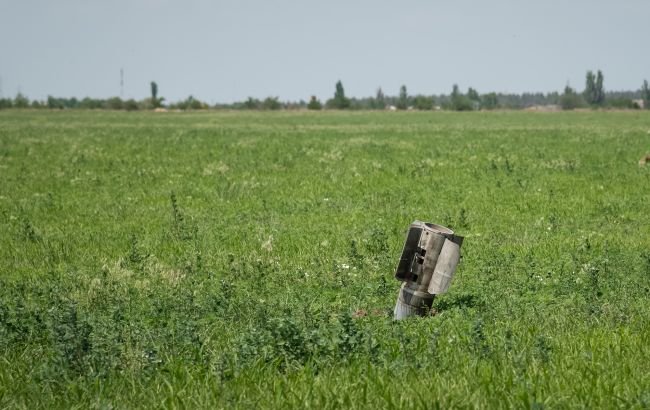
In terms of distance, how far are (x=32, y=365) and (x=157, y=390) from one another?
153 centimetres

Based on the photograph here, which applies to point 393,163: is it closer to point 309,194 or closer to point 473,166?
point 473,166

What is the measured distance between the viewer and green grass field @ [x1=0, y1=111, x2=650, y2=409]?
5523 millimetres

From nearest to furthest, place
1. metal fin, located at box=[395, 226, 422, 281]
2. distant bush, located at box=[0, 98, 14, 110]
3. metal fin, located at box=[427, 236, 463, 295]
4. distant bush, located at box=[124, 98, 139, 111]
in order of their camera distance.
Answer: metal fin, located at box=[427, 236, 463, 295]
metal fin, located at box=[395, 226, 422, 281]
distant bush, located at box=[0, 98, 14, 110]
distant bush, located at box=[124, 98, 139, 111]

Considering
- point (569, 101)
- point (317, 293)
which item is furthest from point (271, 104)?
point (317, 293)

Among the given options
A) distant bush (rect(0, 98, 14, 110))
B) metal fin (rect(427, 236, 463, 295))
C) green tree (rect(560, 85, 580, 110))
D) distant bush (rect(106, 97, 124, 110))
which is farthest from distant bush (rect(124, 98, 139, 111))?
metal fin (rect(427, 236, 463, 295))

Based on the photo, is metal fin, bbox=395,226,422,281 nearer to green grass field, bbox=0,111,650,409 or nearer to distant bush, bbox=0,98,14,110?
green grass field, bbox=0,111,650,409

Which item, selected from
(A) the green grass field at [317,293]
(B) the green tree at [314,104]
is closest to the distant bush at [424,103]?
(B) the green tree at [314,104]

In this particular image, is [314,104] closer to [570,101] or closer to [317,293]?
[570,101]

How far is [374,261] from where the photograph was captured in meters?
10.6

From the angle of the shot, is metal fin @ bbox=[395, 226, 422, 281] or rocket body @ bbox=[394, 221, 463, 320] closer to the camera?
rocket body @ bbox=[394, 221, 463, 320]

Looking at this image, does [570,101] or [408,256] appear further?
[570,101]

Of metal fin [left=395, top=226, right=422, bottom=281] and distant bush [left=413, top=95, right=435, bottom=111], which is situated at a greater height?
metal fin [left=395, top=226, right=422, bottom=281]

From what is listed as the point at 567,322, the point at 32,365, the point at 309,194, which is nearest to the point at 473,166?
the point at 309,194

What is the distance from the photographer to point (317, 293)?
9.22m
